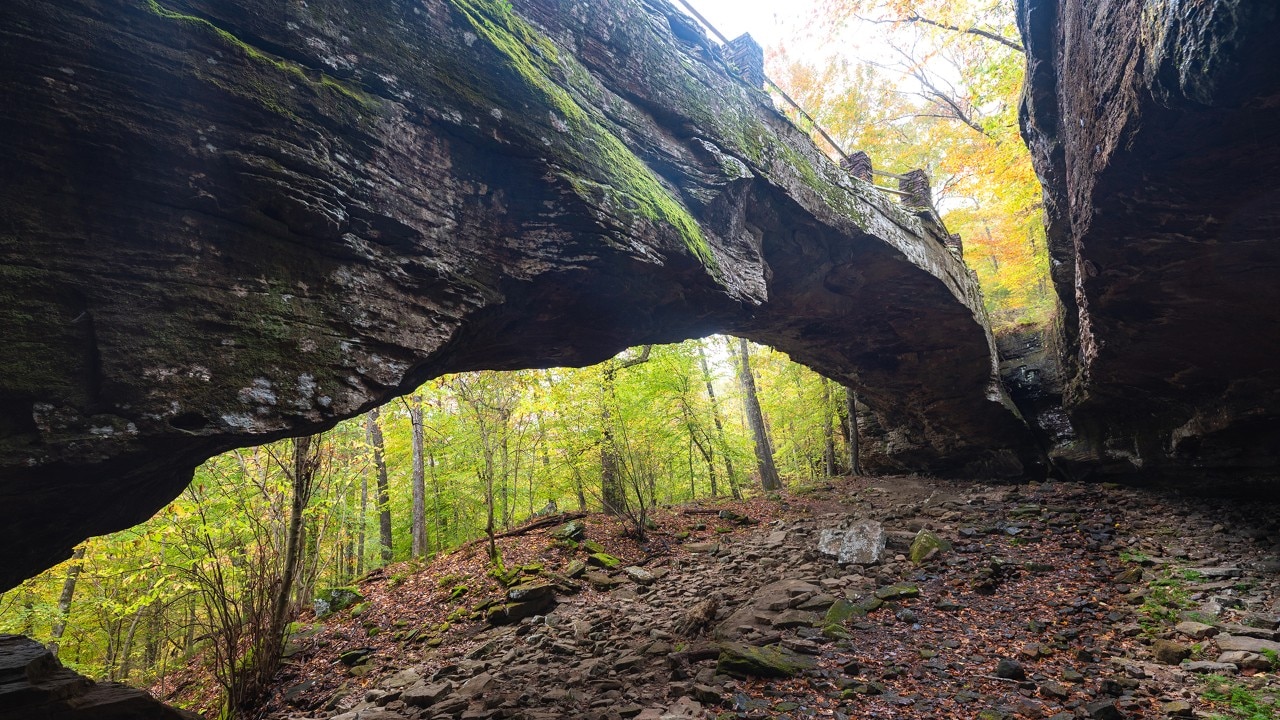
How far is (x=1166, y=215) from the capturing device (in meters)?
4.64

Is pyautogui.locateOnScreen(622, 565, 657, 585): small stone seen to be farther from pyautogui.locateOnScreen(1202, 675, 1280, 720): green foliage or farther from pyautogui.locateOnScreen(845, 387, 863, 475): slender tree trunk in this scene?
pyautogui.locateOnScreen(845, 387, 863, 475): slender tree trunk

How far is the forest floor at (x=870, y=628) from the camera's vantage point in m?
4.24

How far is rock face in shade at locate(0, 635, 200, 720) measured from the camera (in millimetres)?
3525

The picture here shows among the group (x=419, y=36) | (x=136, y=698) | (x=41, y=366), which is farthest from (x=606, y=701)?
(x=419, y=36)

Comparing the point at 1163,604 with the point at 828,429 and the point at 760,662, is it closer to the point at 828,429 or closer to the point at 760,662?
the point at 760,662

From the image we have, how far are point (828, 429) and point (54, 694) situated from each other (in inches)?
677

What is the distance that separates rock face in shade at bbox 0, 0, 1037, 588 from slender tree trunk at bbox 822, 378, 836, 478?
30.8 ft

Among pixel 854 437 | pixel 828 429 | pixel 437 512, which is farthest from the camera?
pixel 828 429

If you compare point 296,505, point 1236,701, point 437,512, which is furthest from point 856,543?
point 437,512

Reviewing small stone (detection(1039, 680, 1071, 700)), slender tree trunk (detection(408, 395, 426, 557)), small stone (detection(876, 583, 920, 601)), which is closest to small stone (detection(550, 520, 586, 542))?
slender tree trunk (detection(408, 395, 426, 557))

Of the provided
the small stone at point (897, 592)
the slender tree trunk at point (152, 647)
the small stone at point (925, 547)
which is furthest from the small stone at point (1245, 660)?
the slender tree trunk at point (152, 647)

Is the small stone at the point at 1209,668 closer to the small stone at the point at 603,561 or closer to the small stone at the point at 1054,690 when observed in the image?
the small stone at the point at 1054,690

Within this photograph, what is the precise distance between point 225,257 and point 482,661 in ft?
17.8

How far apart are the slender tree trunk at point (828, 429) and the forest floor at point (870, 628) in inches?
227
